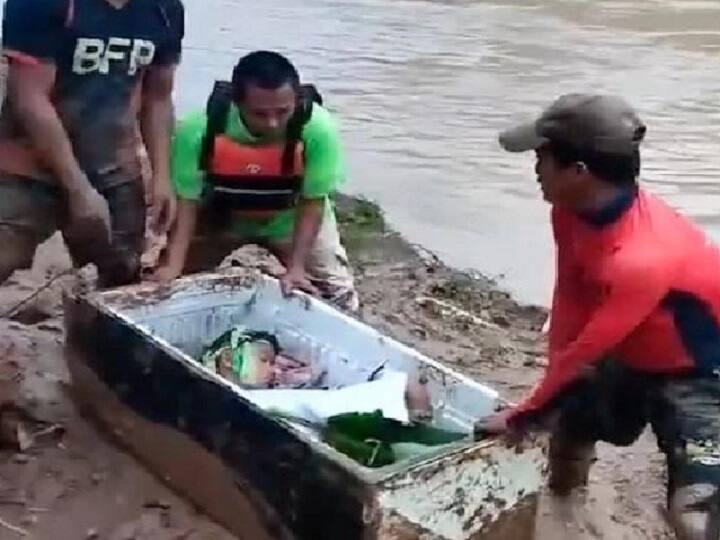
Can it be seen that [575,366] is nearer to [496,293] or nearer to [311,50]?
[496,293]

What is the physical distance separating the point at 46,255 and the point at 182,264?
5.84ft

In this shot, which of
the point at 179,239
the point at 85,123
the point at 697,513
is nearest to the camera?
the point at 697,513

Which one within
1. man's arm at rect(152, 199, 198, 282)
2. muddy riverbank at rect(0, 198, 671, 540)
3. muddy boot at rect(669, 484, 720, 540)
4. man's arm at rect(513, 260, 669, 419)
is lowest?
muddy riverbank at rect(0, 198, 671, 540)

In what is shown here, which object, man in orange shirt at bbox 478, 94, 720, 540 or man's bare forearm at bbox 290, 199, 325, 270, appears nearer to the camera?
man in orange shirt at bbox 478, 94, 720, 540

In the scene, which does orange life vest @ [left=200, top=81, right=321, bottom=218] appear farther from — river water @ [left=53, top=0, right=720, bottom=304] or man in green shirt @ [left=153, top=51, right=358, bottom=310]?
river water @ [left=53, top=0, right=720, bottom=304]

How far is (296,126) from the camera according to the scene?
529 centimetres

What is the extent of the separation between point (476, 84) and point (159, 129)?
23.9 feet

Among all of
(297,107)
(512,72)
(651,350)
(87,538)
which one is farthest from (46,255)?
(512,72)

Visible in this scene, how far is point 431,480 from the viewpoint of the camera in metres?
3.89

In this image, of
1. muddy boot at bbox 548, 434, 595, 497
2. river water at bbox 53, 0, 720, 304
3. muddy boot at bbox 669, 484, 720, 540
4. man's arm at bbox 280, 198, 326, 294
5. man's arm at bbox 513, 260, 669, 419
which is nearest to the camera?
man's arm at bbox 513, 260, 669, 419

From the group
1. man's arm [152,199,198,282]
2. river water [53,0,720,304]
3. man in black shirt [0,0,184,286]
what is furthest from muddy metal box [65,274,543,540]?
river water [53,0,720,304]

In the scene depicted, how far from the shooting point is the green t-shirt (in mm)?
5320

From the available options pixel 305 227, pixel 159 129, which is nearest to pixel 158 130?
pixel 159 129

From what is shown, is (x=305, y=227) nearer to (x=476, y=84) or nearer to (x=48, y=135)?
(x=48, y=135)
